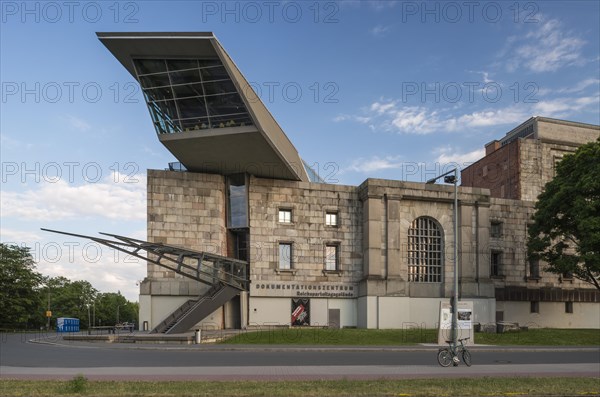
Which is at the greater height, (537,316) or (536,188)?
(536,188)

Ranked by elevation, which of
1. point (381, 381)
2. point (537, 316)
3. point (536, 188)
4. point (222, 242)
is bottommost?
point (537, 316)

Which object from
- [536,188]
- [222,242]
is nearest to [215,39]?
[222,242]

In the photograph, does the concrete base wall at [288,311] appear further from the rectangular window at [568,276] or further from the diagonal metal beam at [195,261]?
the rectangular window at [568,276]

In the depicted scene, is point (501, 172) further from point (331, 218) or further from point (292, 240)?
point (292, 240)

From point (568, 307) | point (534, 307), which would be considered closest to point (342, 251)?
point (534, 307)

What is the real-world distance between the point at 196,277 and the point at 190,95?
43.1 feet

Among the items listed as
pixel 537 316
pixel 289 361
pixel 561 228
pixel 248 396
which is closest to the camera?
pixel 248 396

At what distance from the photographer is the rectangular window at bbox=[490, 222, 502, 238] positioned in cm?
5306

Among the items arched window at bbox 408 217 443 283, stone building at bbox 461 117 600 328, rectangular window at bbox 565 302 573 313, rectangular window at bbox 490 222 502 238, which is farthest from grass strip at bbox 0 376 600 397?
rectangular window at bbox 565 302 573 313

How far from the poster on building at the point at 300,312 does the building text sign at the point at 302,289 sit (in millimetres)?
546

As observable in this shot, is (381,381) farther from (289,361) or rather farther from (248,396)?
(289,361)

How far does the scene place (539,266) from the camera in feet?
177

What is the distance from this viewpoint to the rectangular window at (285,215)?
4781 cm

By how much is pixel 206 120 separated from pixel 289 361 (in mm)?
22424
